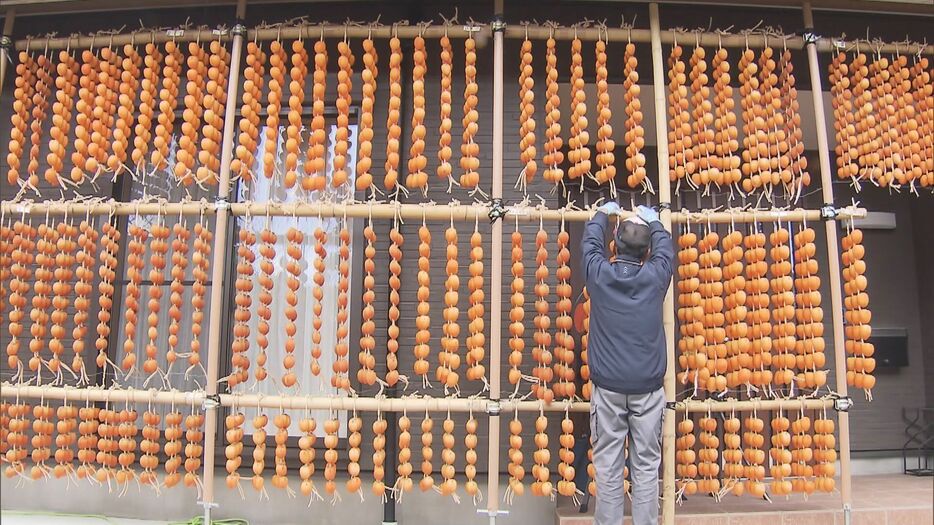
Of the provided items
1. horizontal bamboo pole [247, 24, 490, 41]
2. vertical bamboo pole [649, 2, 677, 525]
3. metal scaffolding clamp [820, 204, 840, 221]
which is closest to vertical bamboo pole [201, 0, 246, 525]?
horizontal bamboo pole [247, 24, 490, 41]

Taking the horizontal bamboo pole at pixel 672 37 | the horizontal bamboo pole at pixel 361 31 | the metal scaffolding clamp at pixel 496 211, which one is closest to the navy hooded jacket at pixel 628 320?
the metal scaffolding clamp at pixel 496 211

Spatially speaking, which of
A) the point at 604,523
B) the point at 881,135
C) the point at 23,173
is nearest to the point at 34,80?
the point at 23,173

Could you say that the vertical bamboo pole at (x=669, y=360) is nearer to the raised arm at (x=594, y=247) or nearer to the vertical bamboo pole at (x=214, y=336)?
the raised arm at (x=594, y=247)

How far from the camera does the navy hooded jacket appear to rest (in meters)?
3.56

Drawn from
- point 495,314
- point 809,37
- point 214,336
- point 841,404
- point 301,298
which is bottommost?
point 841,404

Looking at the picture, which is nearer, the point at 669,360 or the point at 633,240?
the point at 633,240

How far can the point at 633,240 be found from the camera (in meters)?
3.67

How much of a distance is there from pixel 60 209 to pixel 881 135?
601cm

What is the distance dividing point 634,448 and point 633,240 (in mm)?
1286

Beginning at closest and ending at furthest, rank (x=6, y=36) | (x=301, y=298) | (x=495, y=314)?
(x=495, y=314), (x=6, y=36), (x=301, y=298)

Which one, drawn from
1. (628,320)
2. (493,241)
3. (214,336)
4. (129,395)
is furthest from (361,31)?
(129,395)

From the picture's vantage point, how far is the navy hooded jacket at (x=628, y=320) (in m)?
3.56

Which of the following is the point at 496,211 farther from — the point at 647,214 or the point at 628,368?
the point at 628,368

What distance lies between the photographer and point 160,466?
15.9ft
